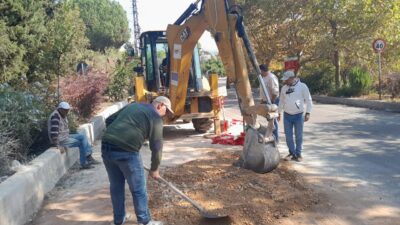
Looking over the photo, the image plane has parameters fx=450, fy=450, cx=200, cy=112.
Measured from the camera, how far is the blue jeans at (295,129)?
8.23 metres

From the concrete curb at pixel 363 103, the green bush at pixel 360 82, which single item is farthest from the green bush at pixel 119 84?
the green bush at pixel 360 82

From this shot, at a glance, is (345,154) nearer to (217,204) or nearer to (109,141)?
(217,204)

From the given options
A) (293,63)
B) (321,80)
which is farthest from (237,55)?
(293,63)

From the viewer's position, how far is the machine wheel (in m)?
12.1

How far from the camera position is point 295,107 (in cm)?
817

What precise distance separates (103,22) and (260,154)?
54.2m

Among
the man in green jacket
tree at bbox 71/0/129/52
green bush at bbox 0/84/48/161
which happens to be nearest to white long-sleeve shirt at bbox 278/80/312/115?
the man in green jacket

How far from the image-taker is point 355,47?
23922mm

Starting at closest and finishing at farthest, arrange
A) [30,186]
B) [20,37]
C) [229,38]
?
[30,186], [229,38], [20,37]

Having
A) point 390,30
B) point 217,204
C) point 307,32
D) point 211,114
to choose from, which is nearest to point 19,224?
point 217,204

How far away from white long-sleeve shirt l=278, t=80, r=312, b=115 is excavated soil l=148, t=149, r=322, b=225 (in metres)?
1.04

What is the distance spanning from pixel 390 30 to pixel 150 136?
2088 cm

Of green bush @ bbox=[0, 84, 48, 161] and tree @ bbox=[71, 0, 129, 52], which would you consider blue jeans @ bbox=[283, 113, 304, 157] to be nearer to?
green bush @ bbox=[0, 84, 48, 161]

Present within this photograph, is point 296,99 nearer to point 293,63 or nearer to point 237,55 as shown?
point 237,55
